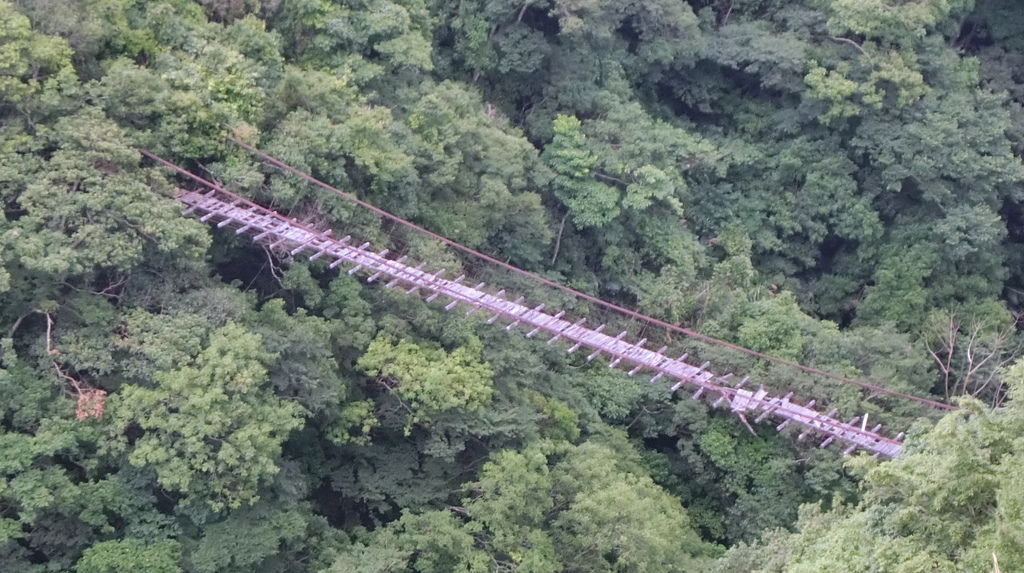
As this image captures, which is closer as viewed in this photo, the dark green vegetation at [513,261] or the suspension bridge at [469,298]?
the dark green vegetation at [513,261]

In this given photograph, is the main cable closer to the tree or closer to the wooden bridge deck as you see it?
the wooden bridge deck

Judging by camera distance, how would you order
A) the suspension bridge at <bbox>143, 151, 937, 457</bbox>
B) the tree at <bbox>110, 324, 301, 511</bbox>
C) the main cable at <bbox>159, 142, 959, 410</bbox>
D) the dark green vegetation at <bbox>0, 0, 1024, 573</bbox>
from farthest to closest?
the main cable at <bbox>159, 142, 959, 410</bbox> → the suspension bridge at <bbox>143, 151, 937, 457</bbox> → the dark green vegetation at <bbox>0, 0, 1024, 573</bbox> → the tree at <bbox>110, 324, 301, 511</bbox>

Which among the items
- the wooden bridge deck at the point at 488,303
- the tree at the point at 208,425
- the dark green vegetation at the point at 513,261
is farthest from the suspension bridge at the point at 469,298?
the tree at the point at 208,425

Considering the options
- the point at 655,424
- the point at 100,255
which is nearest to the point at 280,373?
the point at 100,255

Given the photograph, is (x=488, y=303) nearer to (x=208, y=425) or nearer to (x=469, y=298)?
(x=469, y=298)

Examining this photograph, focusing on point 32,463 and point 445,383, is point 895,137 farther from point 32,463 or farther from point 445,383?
point 32,463

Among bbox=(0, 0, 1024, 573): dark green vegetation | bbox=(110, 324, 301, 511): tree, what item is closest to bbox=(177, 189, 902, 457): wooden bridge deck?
bbox=(0, 0, 1024, 573): dark green vegetation

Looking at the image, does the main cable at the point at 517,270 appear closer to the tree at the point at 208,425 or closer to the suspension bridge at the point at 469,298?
the suspension bridge at the point at 469,298
